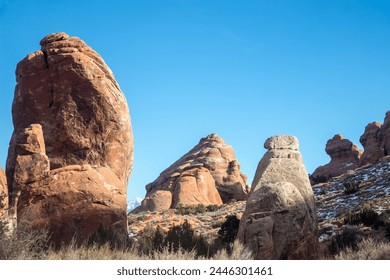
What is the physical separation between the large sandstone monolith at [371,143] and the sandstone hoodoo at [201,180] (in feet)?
44.6

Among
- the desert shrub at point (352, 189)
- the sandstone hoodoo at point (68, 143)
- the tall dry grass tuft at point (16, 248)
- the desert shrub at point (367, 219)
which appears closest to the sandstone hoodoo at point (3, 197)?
the sandstone hoodoo at point (68, 143)

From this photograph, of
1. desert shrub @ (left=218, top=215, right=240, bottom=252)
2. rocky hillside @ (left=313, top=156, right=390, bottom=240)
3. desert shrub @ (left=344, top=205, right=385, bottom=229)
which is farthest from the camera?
rocky hillside @ (left=313, top=156, right=390, bottom=240)

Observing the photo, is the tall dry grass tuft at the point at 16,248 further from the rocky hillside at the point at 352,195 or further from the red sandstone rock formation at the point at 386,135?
the red sandstone rock formation at the point at 386,135

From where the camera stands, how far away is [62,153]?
15.1 meters

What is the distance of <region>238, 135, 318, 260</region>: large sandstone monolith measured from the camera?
41.4 ft

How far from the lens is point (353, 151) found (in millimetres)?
64688

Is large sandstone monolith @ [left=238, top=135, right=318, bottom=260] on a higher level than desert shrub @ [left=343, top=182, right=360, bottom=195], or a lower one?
lower

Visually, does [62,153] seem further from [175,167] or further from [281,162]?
[175,167]

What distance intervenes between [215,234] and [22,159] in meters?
12.5

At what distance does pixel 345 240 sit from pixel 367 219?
401 cm

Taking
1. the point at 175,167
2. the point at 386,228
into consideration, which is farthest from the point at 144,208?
the point at 386,228

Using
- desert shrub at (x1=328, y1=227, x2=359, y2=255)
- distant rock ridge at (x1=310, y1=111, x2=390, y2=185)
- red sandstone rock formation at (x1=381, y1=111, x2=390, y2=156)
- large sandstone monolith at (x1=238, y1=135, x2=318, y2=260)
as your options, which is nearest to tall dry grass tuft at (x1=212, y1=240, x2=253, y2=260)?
large sandstone monolith at (x1=238, y1=135, x2=318, y2=260)

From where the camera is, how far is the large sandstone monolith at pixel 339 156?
6216cm

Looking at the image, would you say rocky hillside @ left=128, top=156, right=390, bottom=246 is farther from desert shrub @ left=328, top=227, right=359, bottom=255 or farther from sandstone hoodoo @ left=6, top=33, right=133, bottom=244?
sandstone hoodoo @ left=6, top=33, right=133, bottom=244
